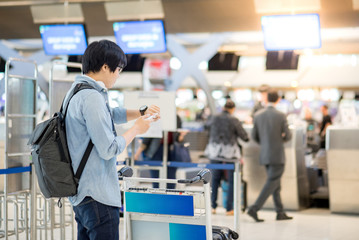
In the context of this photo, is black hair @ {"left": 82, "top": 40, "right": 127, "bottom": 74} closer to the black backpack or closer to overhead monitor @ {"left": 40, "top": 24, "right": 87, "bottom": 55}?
the black backpack

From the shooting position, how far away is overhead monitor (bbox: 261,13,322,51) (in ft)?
28.3

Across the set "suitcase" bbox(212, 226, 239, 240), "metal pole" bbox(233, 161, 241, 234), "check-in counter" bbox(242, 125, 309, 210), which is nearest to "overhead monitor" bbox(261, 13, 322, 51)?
"check-in counter" bbox(242, 125, 309, 210)

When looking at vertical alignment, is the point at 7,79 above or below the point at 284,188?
above

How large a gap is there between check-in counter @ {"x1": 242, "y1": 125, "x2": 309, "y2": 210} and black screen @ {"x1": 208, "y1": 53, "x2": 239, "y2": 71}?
6153mm

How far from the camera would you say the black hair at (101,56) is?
2.68 m

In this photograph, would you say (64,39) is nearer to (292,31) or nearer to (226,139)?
(226,139)

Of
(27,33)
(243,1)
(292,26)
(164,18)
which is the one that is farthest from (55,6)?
(292,26)

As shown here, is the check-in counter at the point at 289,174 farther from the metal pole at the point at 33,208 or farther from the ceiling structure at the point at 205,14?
the metal pole at the point at 33,208

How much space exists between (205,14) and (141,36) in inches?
47.5

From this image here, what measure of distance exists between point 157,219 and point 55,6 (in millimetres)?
7932

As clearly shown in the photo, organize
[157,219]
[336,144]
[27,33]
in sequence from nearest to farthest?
[157,219]
[336,144]
[27,33]

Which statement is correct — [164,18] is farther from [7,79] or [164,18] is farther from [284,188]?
[7,79]

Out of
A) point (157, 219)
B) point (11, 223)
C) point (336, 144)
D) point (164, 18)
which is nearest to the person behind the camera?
point (157, 219)

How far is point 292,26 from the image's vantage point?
878cm
